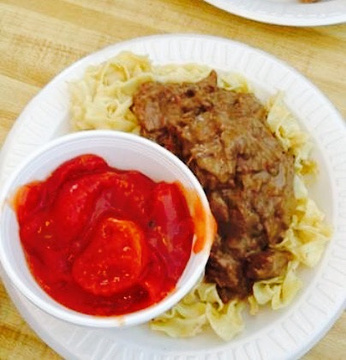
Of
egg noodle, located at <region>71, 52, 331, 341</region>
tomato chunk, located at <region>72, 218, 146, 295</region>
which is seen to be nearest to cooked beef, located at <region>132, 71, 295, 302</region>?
egg noodle, located at <region>71, 52, 331, 341</region>

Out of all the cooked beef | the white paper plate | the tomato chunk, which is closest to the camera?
the tomato chunk

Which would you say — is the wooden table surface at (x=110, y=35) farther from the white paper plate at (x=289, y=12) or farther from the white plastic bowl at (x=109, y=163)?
the white plastic bowl at (x=109, y=163)

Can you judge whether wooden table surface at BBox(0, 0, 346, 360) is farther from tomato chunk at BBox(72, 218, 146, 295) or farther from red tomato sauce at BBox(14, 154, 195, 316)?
tomato chunk at BBox(72, 218, 146, 295)

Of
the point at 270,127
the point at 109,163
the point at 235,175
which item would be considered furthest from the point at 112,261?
the point at 270,127

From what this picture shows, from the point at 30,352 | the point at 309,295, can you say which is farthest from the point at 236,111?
the point at 30,352

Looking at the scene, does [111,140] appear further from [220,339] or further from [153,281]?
[220,339]
